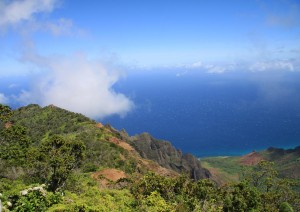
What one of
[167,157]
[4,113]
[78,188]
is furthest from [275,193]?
[167,157]

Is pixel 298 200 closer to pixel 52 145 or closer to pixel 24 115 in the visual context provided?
pixel 52 145

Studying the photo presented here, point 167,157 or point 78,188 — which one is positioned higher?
point 167,157

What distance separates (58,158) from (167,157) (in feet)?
287

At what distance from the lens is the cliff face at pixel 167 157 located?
11032 cm

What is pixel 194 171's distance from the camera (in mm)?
118188

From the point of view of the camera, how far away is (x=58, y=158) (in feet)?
108

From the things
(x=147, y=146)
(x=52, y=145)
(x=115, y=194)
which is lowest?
(x=115, y=194)

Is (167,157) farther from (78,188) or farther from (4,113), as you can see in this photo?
(4,113)

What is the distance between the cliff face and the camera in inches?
4344

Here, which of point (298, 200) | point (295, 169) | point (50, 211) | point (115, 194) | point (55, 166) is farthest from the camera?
point (295, 169)

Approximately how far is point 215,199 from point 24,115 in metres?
72.3

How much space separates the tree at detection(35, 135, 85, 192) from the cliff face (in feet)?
236

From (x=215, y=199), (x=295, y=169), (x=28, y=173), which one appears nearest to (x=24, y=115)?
(x=28, y=173)

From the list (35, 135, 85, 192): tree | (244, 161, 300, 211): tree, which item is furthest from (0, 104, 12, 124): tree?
(244, 161, 300, 211): tree
